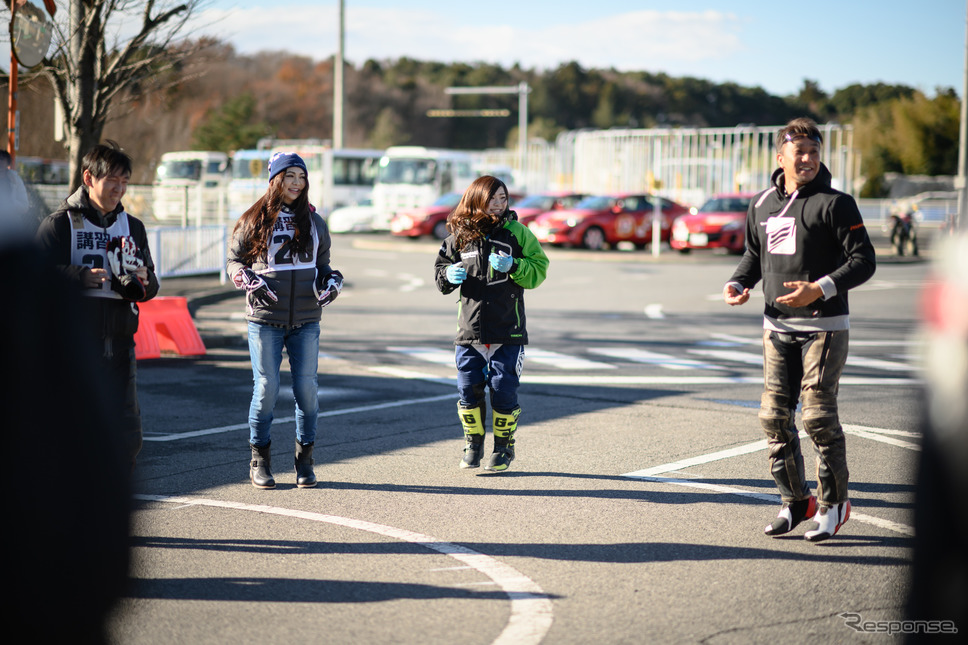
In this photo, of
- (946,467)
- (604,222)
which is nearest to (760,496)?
(946,467)

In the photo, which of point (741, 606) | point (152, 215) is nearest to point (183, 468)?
point (741, 606)

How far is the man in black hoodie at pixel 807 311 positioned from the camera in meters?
5.12

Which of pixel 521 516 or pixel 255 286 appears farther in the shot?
pixel 255 286

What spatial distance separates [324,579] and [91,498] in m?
2.32

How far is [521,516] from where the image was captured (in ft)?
18.6

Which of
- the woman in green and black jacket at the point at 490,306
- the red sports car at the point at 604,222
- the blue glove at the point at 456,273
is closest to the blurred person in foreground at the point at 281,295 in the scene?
the blue glove at the point at 456,273

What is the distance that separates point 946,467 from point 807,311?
340 centimetres

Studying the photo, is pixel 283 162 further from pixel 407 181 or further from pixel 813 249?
pixel 407 181

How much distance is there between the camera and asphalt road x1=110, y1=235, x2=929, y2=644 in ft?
13.5

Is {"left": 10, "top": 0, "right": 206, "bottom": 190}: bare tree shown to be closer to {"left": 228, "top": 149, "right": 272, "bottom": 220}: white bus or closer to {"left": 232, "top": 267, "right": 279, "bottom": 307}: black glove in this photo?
{"left": 232, "top": 267, "right": 279, "bottom": 307}: black glove

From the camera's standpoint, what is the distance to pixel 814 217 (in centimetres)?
517

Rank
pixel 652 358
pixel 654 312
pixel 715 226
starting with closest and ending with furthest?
pixel 652 358 < pixel 654 312 < pixel 715 226

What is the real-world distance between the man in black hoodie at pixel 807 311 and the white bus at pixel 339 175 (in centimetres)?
4020

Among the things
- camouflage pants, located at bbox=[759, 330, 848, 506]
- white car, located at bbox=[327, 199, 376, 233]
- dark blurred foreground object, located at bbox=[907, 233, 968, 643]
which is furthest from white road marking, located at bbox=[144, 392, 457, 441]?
white car, located at bbox=[327, 199, 376, 233]
